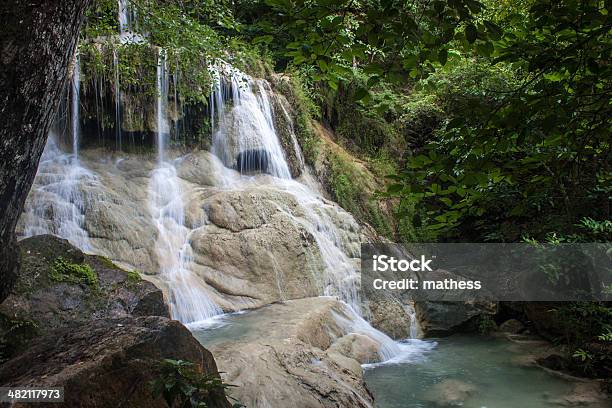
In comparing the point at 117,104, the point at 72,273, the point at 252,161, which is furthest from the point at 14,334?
the point at 252,161

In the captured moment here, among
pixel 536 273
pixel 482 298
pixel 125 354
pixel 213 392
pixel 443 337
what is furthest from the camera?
pixel 482 298

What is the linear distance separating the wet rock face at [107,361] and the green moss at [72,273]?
1.62 m

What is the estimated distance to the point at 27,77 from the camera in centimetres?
173

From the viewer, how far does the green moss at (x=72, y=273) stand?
4695 millimetres

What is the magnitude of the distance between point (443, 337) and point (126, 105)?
290 inches

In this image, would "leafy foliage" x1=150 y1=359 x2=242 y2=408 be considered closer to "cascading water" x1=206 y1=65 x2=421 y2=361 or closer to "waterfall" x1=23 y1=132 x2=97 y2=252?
"waterfall" x1=23 y1=132 x2=97 y2=252

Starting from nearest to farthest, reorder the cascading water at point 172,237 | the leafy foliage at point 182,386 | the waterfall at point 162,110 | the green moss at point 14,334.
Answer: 1. the leafy foliage at point 182,386
2. the green moss at point 14,334
3. the cascading water at point 172,237
4. the waterfall at point 162,110

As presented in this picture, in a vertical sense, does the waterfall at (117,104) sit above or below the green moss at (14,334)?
above

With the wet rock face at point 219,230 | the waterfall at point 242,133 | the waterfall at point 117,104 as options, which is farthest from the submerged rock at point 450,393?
the waterfall at point 117,104

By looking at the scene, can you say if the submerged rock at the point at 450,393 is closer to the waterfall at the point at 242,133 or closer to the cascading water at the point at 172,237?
the cascading water at the point at 172,237

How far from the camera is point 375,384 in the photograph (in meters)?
5.79

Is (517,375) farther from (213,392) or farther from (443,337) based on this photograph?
(213,392)

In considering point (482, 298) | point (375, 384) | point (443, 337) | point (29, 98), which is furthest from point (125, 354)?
point (482, 298)

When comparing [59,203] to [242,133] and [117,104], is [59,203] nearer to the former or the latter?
[117,104]
